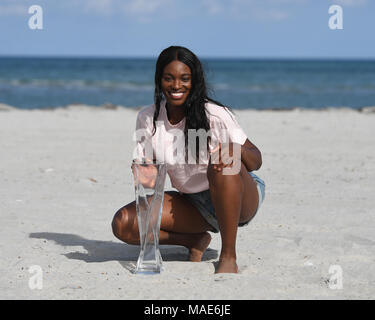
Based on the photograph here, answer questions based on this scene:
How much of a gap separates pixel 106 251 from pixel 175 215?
0.54m

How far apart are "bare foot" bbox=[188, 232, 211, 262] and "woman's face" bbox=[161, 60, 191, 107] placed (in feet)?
2.39

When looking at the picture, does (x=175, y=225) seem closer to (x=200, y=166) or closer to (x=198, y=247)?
(x=198, y=247)

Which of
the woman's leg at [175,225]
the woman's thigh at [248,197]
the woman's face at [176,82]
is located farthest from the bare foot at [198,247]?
the woman's face at [176,82]

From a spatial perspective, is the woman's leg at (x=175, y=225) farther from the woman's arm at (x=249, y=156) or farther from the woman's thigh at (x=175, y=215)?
the woman's arm at (x=249, y=156)

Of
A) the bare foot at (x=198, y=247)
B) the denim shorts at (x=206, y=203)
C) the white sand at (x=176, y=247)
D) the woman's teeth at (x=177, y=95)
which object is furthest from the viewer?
the bare foot at (x=198, y=247)

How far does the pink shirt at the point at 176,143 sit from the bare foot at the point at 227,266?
1.20 feet

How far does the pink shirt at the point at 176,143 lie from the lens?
115 inches

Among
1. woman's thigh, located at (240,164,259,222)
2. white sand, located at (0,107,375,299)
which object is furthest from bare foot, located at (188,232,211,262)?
woman's thigh, located at (240,164,259,222)

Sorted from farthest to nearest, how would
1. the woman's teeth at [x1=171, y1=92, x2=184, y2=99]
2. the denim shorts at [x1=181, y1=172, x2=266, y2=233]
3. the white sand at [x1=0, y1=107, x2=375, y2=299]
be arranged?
the denim shorts at [x1=181, y1=172, x2=266, y2=233] < the woman's teeth at [x1=171, y1=92, x2=184, y2=99] < the white sand at [x1=0, y1=107, x2=375, y2=299]

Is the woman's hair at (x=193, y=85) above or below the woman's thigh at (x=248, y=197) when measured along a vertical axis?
above

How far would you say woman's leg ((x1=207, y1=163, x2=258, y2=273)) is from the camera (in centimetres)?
278

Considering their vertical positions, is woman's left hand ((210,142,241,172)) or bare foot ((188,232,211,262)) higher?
woman's left hand ((210,142,241,172))

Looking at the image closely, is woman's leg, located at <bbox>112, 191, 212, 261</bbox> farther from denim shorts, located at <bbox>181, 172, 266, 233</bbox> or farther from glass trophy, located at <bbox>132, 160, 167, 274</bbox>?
glass trophy, located at <bbox>132, 160, 167, 274</bbox>
